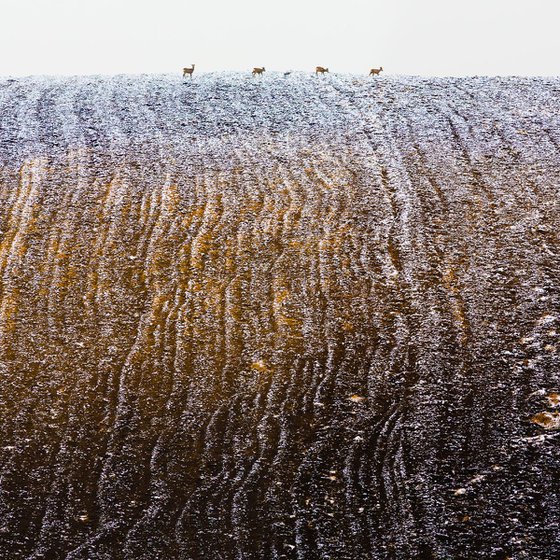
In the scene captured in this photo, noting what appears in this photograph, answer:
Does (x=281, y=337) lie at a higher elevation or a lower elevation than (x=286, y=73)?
lower

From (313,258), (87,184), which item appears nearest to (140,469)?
(313,258)

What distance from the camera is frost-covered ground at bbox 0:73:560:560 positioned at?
174 cm

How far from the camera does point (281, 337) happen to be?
7.52ft

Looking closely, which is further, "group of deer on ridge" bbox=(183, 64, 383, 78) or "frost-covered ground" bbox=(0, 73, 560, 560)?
"group of deer on ridge" bbox=(183, 64, 383, 78)

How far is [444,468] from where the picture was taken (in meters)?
1.85

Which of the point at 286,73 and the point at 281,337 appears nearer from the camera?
the point at 281,337

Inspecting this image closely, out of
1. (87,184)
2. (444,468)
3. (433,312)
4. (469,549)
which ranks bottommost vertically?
(469,549)

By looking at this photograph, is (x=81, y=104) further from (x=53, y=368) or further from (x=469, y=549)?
(x=469, y=549)

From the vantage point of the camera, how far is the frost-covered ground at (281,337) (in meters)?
1.74

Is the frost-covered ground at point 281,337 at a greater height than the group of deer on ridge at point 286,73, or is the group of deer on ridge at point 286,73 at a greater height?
the group of deer on ridge at point 286,73

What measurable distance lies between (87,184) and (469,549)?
2049 millimetres

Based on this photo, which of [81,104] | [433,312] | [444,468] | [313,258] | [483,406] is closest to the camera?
[444,468]

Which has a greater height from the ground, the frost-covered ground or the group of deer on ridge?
the group of deer on ridge

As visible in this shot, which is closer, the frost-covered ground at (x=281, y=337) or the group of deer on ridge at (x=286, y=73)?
the frost-covered ground at (x=281, y=337)
